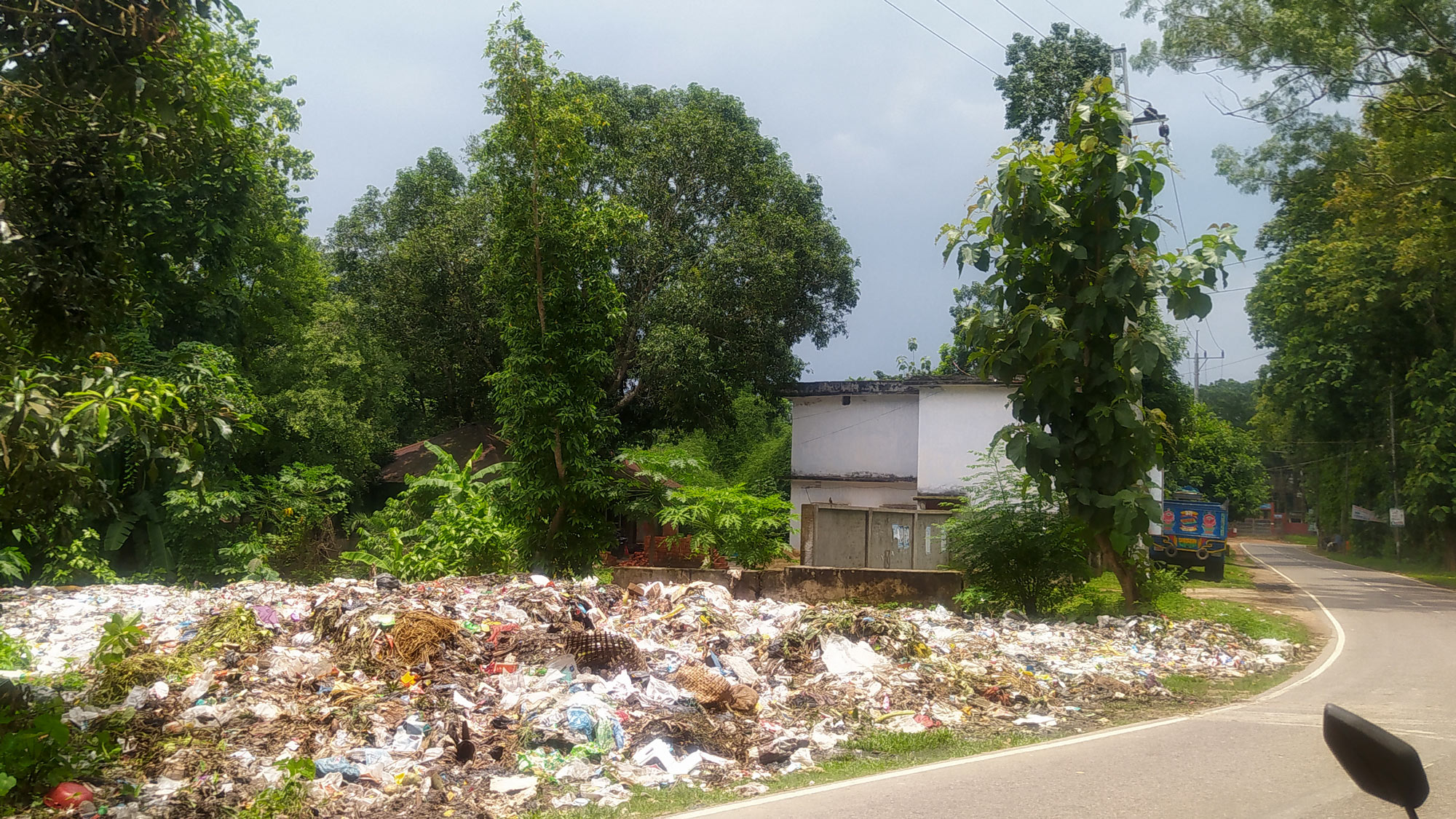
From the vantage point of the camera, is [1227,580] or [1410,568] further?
[1410,568]

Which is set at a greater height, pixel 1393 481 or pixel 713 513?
pixel 1393 481

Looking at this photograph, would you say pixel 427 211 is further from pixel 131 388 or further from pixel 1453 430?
pixel 1453 430

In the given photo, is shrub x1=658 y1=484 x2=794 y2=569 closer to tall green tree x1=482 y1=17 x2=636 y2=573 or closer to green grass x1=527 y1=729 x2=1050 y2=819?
tall green tree x1=482 y1=17 x2=636 y2=573

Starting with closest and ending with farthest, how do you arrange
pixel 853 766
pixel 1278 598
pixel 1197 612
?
pixel 853 766, pixel 1197 612, pixel 1278 598

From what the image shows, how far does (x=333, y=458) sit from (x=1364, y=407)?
37718mm

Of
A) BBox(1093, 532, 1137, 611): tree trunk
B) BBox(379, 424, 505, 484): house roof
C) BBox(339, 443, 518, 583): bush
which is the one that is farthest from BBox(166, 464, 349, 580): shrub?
BBox(1093, 532, 1137, 611): tree trunk

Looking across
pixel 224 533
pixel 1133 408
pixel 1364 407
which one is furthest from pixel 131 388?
pixel 1364 407

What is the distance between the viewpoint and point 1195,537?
83.5 feet

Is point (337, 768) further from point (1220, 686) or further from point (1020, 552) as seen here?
point (1020, 552)

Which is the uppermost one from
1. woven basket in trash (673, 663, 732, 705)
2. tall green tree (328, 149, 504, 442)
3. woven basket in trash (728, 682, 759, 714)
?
tall green tree (328, 149, 504, 442)

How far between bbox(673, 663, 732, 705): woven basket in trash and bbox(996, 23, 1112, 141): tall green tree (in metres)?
25.1

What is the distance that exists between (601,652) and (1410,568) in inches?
1477

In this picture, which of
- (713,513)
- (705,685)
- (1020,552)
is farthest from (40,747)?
(713,513)

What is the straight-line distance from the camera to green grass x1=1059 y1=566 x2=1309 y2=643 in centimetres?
1317
